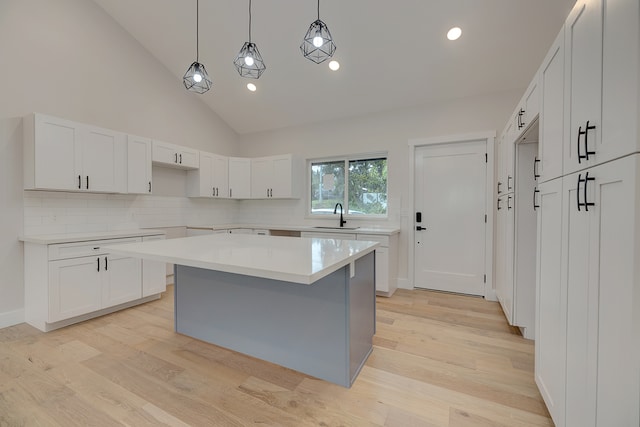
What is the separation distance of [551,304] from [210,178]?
14.8 feet

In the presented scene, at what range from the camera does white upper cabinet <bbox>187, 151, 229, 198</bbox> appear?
4422 millimetres

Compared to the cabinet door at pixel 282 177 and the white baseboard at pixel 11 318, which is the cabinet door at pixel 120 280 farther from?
the cabinet door at pixel 282 177

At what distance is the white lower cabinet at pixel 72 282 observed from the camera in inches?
103

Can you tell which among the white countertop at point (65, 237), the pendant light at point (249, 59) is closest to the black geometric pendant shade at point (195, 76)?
the pendant light at point (249, 59)

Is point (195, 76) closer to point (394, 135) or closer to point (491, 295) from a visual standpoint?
point (394, 135)

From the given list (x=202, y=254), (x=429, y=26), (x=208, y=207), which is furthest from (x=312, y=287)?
(x=208, y=207)

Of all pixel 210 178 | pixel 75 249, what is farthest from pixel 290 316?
pixel 210 178

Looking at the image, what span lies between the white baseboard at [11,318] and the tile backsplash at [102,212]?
799mm

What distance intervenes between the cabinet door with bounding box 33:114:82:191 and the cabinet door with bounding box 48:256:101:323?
31.7 inches

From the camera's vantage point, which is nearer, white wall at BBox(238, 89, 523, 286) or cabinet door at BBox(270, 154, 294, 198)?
white wall at BBox(238, 89, 523, 286)

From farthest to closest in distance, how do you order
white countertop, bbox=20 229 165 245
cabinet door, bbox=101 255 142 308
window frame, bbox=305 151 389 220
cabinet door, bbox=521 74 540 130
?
window frame, bbox=305 151 389 220 < cabinet door, bbox=101 255 142 308 < white countertop, bbox=20 229 165 245 < cabinet door, bbox=521 74 540 130

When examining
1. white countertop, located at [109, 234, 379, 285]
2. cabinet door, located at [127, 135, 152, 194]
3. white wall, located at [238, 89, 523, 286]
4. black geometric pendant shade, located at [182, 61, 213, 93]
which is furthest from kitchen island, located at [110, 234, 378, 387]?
white wall, located at [238, 89, 523, 286]

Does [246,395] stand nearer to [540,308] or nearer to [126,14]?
[540,308]

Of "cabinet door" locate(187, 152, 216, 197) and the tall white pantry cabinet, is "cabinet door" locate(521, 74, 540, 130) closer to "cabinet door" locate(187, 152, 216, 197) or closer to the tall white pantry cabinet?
the tall white pantry cabinet
